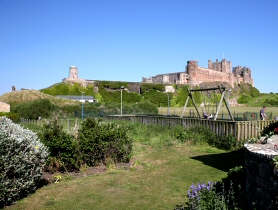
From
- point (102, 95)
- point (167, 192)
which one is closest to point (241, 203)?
point (167, 192)

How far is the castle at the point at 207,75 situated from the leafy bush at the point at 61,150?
85369 mm

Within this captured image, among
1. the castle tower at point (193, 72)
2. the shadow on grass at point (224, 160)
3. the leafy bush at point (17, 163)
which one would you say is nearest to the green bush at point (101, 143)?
the leafy bush at point (17, 163)

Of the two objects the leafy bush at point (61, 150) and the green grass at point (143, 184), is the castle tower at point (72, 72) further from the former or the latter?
the leafy bush at point (61, 150)

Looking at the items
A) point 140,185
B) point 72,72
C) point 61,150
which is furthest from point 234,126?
point 72,72

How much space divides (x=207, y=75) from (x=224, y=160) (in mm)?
93970

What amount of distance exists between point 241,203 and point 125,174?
13.8 ft

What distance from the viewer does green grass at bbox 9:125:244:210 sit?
6293 millimetres

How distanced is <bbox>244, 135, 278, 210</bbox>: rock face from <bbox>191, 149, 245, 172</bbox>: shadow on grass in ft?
12.9

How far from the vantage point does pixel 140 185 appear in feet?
24.7

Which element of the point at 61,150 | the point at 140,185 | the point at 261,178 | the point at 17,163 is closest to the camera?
the point at 261,178

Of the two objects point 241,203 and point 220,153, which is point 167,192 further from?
point 220,153

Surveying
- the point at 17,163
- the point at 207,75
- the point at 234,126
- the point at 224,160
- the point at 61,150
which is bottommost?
the point at 224,160

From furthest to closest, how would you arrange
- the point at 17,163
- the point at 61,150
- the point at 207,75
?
the point at 207,75, the point at 61,150, the point at 17,163

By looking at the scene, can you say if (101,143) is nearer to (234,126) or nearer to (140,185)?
(140,185)
